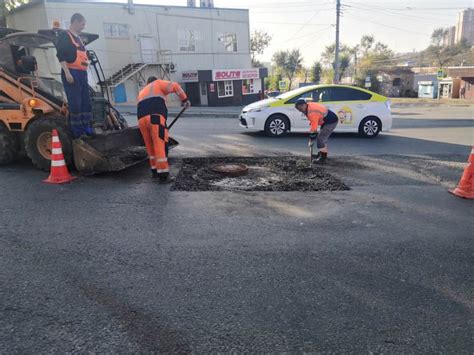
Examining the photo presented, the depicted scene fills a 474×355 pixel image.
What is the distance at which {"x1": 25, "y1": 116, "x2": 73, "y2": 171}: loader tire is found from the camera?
6496mm

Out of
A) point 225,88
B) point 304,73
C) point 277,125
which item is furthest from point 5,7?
point 304,73

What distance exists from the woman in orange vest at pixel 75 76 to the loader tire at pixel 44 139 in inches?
8.2

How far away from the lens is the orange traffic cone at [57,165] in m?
6.09

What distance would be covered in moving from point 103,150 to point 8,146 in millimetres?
2007

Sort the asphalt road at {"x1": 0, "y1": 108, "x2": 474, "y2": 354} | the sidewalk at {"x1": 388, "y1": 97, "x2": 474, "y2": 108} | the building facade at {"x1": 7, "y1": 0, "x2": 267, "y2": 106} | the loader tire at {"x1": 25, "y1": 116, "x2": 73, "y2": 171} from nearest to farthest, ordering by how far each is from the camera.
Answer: the asphalt road at {"x1": 0, "y1": 108, "x2": 474, "y2": 354}, the loader tire at {"x1": 25, "y1": 116, "x2": 73, "y2": 171}, the building facade at {"x1": 7, "y1": 0, "x2": 267, "y2": 106}, the sidewalk at {"x1": 388, "y1": 97, "x2": 474, "y2": 108}

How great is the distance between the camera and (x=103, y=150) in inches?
254

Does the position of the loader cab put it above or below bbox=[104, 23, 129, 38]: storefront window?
below

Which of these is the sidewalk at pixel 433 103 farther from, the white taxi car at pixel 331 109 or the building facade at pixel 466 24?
the building facade at pixel 466 24

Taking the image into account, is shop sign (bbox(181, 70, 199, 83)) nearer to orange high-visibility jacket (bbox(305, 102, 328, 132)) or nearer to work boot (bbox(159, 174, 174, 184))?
orange high-visibility jacket (bbox(305, 102, 328, 132))

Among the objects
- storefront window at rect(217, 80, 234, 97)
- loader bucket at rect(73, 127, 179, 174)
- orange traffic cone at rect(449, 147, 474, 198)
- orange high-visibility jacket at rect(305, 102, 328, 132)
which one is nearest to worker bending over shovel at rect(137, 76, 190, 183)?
loader bucket at rect(73, 127, 179, 174)

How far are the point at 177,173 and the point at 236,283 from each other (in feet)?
13.0

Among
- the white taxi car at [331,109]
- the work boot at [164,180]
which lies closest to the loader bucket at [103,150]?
the work boot at [164,180]

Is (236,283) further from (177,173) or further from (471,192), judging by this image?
(471,192)

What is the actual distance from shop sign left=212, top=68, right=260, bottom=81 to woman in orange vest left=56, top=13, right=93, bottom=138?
25462 millimetres
